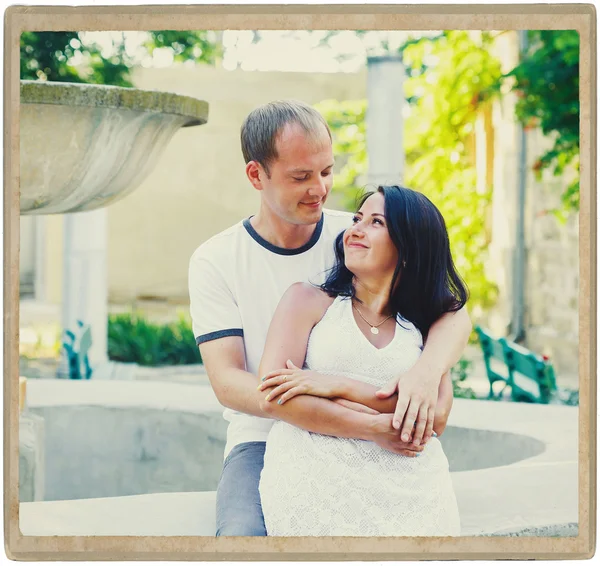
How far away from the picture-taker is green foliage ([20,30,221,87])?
6.43 meters

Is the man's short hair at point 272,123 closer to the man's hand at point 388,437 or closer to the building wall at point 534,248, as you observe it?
the man's hand at point 388,437

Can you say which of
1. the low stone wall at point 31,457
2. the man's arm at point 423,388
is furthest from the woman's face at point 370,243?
the low stone wall at point 31,457

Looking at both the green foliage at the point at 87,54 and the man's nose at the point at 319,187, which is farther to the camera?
the green foliage at the point at 87,54

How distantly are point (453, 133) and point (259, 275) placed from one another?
4.15 m

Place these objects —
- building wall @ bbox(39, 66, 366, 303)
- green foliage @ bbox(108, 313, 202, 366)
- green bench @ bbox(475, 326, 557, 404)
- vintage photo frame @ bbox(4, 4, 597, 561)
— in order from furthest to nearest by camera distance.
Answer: building wall @ bbox(39, 66, 366, 303), green foliage @ bbox(108, 313, 202, 366), green bench @ bbox(475, 326, 557, 404), vintage photo frame @ bbox(4, 4, 597, 561)

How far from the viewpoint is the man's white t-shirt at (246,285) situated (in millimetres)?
2684

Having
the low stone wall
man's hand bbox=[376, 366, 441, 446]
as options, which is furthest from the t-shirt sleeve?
the low stone wall

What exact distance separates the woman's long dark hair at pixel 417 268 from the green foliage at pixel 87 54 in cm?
382

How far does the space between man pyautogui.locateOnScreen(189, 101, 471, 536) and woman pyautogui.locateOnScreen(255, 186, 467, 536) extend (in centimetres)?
7

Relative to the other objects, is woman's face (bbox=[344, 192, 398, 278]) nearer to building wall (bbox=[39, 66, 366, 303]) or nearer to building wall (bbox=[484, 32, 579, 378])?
building wall (bbox=[484, 32, 579, 378])

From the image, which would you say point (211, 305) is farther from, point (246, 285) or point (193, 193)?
point (193, 193)

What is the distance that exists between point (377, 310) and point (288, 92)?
617 cm

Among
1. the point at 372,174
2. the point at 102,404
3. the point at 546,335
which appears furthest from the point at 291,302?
the point at 546,335

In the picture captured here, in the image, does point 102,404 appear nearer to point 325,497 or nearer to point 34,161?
point 34,161
